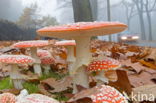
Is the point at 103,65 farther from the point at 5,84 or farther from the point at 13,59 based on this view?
the point at 5,84

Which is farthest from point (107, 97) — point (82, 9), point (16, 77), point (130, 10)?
point (130, 10)

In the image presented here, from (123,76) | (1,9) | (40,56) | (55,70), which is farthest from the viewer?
(1,9)

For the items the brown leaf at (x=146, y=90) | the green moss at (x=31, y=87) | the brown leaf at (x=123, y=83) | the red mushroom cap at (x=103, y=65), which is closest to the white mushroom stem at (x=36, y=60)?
the green moss at (x=31, y=87)

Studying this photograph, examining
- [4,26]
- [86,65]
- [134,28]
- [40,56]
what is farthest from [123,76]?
[134,28]

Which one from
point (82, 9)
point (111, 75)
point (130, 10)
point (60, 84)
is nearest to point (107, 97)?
point (60, 84)

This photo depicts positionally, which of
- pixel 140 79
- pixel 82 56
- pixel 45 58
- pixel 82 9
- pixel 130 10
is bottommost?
pixel 130 10

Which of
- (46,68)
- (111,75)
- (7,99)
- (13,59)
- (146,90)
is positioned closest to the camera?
(7,99)

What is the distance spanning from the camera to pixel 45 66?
2.15m

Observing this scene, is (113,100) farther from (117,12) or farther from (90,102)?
(117,12)

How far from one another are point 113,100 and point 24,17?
15.0 m

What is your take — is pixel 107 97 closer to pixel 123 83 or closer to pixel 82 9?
pixel 123 83

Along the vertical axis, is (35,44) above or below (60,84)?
above

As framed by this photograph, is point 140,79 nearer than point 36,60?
Yes

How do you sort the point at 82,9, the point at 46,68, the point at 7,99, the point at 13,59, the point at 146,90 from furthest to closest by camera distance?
the point at 82,9 < the point at 46,68 < the point at 13,59 < the point at 146,90 < the point at 7,99
